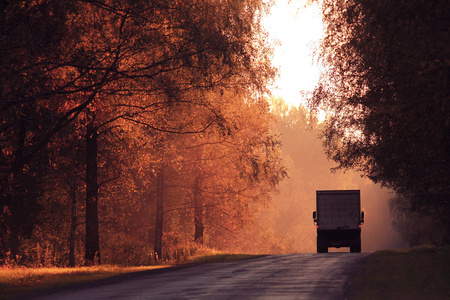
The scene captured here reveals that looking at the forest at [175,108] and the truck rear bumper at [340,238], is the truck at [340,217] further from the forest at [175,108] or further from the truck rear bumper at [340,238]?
the forest at [175,108]

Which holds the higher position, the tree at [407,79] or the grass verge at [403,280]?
the tree at [407,79]

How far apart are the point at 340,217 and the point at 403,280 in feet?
56.1

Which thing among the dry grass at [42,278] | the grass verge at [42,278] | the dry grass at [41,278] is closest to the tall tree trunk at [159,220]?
the dry grass at [42,278]

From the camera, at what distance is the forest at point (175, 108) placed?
14.8 m

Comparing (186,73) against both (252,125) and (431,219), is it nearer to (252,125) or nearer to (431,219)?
(252,125)

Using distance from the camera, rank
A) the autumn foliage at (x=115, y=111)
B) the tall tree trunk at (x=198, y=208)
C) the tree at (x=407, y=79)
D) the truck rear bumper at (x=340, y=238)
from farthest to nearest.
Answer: the tall tree trunk at (x=198, y=208)
the truck rear bumper at (x=340, y=238)
the autumn foliage at (x=115, y=111)
the tree at (x=407, y=79)

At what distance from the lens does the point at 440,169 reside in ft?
48.1

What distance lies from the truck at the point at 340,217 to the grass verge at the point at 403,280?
11.4 m

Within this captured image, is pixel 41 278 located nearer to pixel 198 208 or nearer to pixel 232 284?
pixel 232 284

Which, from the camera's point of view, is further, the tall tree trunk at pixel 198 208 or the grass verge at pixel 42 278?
the tall tree trunk at pixel 198 208

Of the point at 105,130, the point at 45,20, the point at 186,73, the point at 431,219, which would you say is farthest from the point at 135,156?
the point at 431,219

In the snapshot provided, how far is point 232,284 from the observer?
1473cm

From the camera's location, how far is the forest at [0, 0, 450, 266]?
1484cm

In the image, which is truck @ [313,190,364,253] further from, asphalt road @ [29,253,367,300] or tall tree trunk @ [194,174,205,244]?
asphalt road @ [29,253,367,300]
